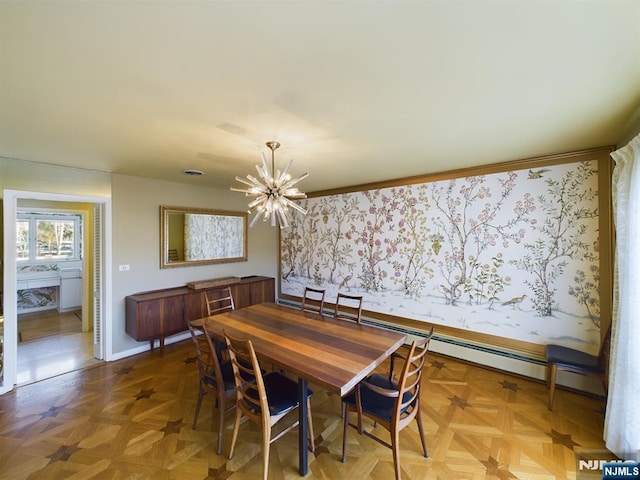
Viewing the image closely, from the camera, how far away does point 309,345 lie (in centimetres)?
203

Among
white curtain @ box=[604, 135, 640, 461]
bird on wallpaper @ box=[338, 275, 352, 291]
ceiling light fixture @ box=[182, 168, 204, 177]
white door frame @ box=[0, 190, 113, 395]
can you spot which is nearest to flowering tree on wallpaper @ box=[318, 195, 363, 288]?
bird on wallpaper @ box=[338, 275, 352, 291]

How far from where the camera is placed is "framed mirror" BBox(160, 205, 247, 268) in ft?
12.9

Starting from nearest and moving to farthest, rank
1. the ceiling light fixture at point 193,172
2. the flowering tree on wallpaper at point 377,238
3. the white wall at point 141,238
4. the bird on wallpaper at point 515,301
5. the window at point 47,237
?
1. the bird on wallpaper at point 515,301
2. the ceiling light fixture at point 193,172
3. the white wall at point 141,238
4. the flowering tree on wallpaper at point 377,238
5. the window at point 47,237

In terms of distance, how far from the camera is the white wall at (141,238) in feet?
11.3

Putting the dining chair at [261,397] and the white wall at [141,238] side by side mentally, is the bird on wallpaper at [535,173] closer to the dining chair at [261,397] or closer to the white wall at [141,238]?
the dining chair at [261,397]

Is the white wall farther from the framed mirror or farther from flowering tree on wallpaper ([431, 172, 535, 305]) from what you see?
flowering tree on wallpaper ([431, 172, 535, 305])

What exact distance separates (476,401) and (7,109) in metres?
4.32

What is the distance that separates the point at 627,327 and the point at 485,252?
4.65 feet

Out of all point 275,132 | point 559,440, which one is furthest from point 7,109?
point 559,440

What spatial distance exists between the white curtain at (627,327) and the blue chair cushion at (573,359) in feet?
1.36

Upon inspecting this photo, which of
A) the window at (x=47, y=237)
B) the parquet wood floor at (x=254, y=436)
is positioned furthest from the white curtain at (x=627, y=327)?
the window at (x=47, y=237)

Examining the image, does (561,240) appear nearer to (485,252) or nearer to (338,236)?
(485,252)

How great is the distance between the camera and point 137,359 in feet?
11.2

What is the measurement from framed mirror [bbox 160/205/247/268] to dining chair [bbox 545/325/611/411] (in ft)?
14.4
